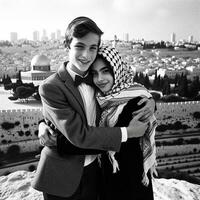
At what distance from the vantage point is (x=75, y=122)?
131cm

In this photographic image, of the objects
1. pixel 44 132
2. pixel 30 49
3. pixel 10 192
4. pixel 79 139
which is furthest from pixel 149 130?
pixel 30 49

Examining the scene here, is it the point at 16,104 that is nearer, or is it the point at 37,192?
the point at 37,192

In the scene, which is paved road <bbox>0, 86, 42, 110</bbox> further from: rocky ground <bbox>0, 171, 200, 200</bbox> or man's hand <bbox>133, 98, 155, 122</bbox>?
man's hand <bbox>133, 98, 155, 122</bbox>

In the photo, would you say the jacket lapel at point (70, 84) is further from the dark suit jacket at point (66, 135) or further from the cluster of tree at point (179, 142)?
the cluster of tree at point (179, 142)

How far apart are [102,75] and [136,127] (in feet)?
0.95

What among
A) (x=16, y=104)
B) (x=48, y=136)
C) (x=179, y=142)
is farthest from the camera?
(x=16, y=104)

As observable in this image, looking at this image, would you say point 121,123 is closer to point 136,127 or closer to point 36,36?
point 136,127

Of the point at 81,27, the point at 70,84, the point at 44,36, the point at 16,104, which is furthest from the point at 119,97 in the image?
the point at 44,36

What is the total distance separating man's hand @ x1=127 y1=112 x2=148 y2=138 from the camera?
1392 millimetres

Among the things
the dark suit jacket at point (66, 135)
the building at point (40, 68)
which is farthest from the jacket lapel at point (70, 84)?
the building at point (40, 68)

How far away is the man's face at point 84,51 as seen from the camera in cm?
136

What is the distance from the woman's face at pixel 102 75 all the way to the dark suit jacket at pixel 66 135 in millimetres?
133

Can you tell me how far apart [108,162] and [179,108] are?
11550 millimetres

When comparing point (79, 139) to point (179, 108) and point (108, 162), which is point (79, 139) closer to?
point (108, 162)
